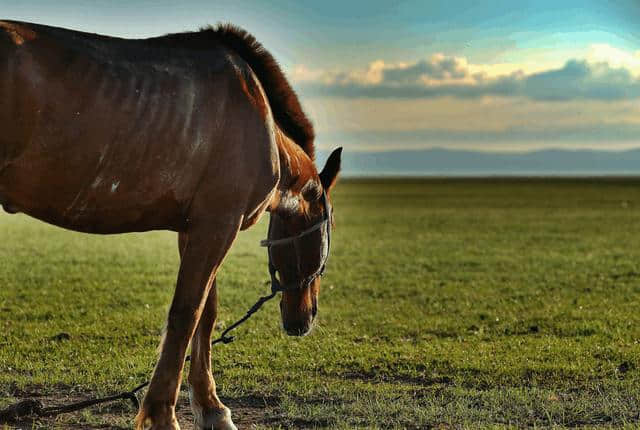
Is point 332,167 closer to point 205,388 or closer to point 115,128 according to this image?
point 205,388

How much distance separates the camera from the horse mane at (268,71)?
19.1ft

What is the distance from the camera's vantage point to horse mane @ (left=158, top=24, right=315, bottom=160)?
5834mm

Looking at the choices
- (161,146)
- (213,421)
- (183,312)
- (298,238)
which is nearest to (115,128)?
(161,146)

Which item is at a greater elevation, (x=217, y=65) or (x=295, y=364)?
(x=217, y=65)

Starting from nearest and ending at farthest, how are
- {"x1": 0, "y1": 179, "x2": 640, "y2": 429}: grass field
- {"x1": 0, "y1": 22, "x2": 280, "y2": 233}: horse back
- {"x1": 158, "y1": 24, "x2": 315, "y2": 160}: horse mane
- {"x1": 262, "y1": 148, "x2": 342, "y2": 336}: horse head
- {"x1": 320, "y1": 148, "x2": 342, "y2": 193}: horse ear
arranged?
{"x1": 0, "y1": 22, "x2": 280, "y2": 233}: horse back
{"x1": 158, "y1": 24, "x2": 315, "y2": 160}: horse mane
{"x1": 262, "y1": 148, "x2": 342, "y2": 336}: horse head
{"x1": 320, "y1": 148, "x2": 342, "y2": 193}: horse ear
{"x1": 0, "y1": 179, "x2": 640, "y2": 429}: grass field

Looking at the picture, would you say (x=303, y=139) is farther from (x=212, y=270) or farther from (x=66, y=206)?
(x=66, y=206)

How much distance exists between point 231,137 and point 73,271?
13.9m

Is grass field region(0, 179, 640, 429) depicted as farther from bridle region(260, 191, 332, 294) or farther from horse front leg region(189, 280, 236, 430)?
bridle region(260, 191, 332, 294)

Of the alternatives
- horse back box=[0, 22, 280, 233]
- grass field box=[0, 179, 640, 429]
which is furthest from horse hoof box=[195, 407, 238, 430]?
horse back box=[0, 22, 280, 233]

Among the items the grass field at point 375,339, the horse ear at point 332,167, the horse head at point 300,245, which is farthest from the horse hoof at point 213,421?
the horse ear at point 332,167

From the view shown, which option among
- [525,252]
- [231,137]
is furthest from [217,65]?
[525,252]

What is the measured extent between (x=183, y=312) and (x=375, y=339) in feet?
19.8

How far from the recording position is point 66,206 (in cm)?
497

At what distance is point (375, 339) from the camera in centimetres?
1107
